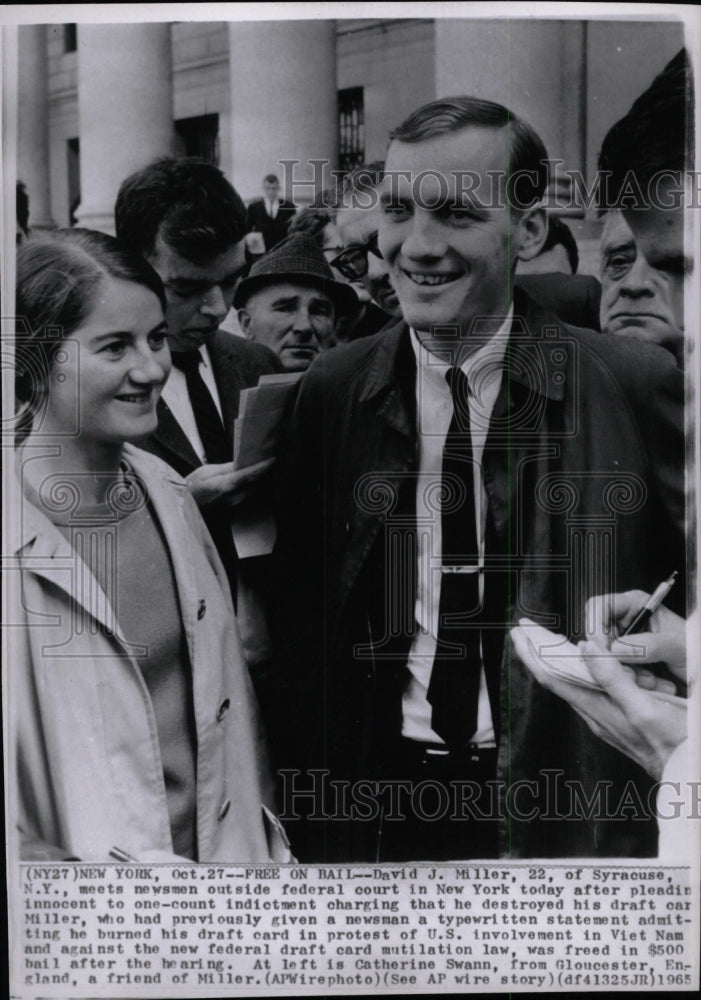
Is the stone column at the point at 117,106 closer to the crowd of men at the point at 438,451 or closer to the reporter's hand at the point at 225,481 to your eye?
the crowd of men at the point at 438,451

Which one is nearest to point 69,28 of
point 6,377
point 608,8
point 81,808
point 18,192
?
point 18,192

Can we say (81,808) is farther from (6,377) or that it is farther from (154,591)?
(6,377)

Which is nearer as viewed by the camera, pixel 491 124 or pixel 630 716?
pixel 491 124

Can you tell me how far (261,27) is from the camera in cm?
480

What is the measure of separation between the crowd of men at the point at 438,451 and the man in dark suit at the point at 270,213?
0.01 metres

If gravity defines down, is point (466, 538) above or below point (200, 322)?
below

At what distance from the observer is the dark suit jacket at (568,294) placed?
4.81 metres

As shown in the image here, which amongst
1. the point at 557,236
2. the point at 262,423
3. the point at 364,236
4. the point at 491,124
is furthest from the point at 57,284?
the point at 557,236

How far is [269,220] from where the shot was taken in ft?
15.7

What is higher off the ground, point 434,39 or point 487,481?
point 434,39

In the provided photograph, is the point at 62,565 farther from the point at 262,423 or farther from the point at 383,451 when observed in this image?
the point at 383,451

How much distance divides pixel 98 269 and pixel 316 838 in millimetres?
2375

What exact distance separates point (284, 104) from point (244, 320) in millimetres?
848
